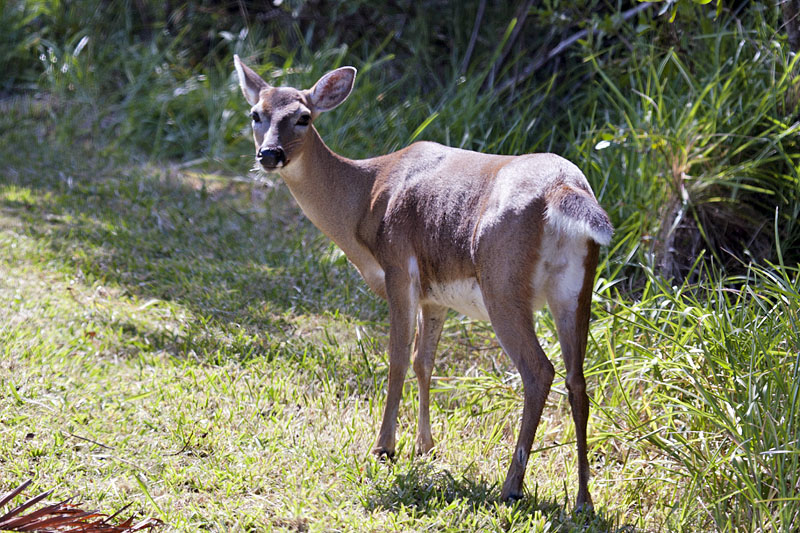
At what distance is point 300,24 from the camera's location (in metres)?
8.78

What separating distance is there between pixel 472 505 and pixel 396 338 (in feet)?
2.70

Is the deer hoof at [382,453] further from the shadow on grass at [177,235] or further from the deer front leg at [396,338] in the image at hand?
the shadow on grass at [177,235]

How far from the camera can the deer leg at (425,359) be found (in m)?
4.09

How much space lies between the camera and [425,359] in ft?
13.9

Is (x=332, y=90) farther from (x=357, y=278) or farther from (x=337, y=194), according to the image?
(x=357, y=278)

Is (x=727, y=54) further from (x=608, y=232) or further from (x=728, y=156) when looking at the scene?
(x=608, y=232)

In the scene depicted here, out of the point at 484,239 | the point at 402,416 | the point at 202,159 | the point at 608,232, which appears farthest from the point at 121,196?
the point at 608,232

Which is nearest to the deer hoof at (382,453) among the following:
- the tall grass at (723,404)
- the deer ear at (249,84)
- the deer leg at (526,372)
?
the deer leg at (526,372)

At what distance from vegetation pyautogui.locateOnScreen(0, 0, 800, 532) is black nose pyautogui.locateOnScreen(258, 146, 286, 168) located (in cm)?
111

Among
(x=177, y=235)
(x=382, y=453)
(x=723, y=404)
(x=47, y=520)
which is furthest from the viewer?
(x=177, y=235)

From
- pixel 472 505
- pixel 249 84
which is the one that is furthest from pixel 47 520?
pixel 249 84

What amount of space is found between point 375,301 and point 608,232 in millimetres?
2420

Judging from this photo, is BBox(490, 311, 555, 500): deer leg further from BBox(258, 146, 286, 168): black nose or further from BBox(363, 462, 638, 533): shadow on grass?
BBox(258, 146, 286, 168): black nose

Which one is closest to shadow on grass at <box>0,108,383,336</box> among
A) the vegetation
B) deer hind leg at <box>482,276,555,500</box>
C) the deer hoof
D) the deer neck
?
the vegetation
